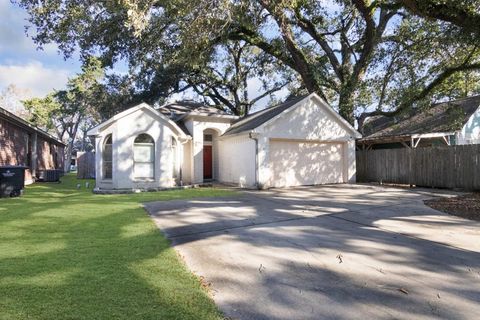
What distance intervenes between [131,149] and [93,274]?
11.9m

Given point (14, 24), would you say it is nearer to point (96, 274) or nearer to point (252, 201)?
point (252, 201)

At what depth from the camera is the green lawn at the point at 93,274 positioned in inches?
128

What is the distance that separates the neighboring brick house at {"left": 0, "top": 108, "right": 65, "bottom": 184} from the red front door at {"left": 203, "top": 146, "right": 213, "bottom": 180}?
9.54 m

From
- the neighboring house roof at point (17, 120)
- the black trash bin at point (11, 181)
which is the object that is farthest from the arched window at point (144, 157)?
the neighboring house roof at point (17, 120)

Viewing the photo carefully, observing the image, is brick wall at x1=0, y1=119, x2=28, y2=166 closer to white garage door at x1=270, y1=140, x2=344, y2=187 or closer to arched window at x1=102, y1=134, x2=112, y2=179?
arched window at x1=102, y1=134, x2=112, y2=179

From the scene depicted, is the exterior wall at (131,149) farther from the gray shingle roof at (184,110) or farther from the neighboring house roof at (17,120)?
the neighboring house roof at (17,120)

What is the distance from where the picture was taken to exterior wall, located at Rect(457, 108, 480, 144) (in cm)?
2129

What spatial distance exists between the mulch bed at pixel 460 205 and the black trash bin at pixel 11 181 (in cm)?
1416

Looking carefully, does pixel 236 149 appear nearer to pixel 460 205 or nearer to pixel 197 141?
pixel 197 141

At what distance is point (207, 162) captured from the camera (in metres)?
19.8

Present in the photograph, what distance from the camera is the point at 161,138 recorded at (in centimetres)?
1616

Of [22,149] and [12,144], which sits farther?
[22,149]

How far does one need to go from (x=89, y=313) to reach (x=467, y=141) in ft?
81.7

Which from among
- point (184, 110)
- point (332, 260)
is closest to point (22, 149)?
point (184, 110)
